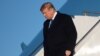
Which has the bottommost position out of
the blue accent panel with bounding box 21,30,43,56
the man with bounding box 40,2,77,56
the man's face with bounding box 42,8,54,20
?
the blue accent panel with bounding box 21,30,43,56

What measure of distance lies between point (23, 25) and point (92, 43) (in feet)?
2.54

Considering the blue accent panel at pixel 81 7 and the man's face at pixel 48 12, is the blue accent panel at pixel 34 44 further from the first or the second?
the man's face at pixel 48 12

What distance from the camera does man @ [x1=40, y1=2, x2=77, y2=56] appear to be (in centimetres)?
187

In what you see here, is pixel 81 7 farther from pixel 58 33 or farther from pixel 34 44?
pixel 58 33

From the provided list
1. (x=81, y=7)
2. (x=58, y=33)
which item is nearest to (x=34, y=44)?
(x=81, y=7)

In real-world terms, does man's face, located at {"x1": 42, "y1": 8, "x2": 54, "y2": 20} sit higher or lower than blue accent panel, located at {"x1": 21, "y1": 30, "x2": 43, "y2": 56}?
higher

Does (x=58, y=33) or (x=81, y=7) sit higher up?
(x=58, y=33)

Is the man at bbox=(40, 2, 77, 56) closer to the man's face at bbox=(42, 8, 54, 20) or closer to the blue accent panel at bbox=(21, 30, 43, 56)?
the man's face at bbox=(42, 8, 54, 20)

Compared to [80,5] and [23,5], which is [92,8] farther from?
[23,5]

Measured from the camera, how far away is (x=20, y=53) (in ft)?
8.64

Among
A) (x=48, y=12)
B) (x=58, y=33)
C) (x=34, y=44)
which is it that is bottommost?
(x=34, y=44)

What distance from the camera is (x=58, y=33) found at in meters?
1.91

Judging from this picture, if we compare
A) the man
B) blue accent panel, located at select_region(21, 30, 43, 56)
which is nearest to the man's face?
the man

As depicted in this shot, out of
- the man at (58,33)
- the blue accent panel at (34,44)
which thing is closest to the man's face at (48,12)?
the man at (58,33)
